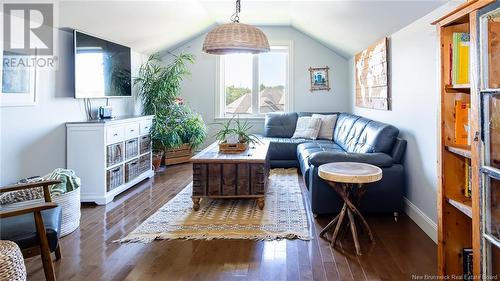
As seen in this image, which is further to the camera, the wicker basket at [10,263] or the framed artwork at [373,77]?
the framed artwork at [373,77]

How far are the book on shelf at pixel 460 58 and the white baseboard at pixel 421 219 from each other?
1.36m

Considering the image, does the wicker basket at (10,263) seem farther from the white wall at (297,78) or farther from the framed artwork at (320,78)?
the framed artwork at (320,78)

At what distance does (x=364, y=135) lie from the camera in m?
3.90

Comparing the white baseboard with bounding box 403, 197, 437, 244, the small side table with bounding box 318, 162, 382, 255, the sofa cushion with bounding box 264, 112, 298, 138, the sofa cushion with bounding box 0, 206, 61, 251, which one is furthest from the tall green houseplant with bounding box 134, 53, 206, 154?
the white baseboard with bounding box 403, 197, 437, 244

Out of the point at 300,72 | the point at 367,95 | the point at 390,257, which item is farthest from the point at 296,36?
the point at 390,257

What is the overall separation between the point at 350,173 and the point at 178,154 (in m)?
4.09

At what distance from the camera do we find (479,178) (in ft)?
5.23

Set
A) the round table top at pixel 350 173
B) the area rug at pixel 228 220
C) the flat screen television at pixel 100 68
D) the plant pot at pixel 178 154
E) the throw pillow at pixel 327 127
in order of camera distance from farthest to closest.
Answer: the plant pot at pixel 178 154, the throw pillow at pixel 327 127, the flat screen television at pixel 100 68, the area rug at pixel 228 220, the round table top at pixel 350 173

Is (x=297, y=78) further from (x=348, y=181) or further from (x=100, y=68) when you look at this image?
(x=348, y=181)

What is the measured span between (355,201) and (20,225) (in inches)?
99.3

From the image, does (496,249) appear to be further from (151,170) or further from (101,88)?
(151,170)

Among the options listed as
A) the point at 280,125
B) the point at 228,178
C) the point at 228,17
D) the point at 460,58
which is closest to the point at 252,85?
→ the point at 280,125

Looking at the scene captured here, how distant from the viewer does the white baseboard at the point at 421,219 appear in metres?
2.76

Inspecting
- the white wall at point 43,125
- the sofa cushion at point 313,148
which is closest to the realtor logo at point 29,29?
the white wall at point 43,125
